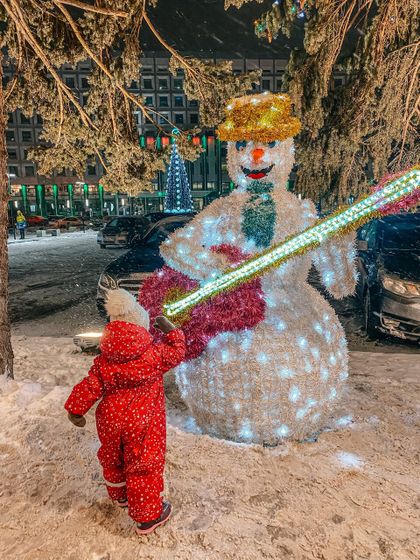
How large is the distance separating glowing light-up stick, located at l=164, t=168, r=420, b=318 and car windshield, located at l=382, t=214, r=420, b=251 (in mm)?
4800

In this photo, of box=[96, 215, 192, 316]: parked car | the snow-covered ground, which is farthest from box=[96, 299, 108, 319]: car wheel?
the snow-covered ground

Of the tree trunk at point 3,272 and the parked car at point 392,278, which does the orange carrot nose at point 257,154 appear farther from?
the parked car at point 392,278

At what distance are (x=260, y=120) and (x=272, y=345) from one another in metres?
1.74

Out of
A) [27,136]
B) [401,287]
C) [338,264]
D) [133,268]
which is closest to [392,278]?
[401,287]

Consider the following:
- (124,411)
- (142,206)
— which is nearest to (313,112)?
(124,411)

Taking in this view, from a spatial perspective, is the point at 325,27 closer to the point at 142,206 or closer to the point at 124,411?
the point at 124,411

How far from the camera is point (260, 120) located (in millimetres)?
3135

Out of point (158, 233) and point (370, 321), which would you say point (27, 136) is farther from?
point (370, 321)

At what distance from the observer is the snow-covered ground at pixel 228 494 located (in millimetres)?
2182

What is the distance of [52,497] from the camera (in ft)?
8.50

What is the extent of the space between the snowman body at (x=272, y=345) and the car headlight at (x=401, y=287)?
120 inches

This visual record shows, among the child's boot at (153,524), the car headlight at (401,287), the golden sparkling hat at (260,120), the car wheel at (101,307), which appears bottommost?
the car wheel at (101,307)

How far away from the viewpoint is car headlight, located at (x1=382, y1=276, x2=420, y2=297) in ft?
18.7


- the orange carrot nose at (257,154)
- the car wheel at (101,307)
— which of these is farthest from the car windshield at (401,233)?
the car wheel at (101,307)
